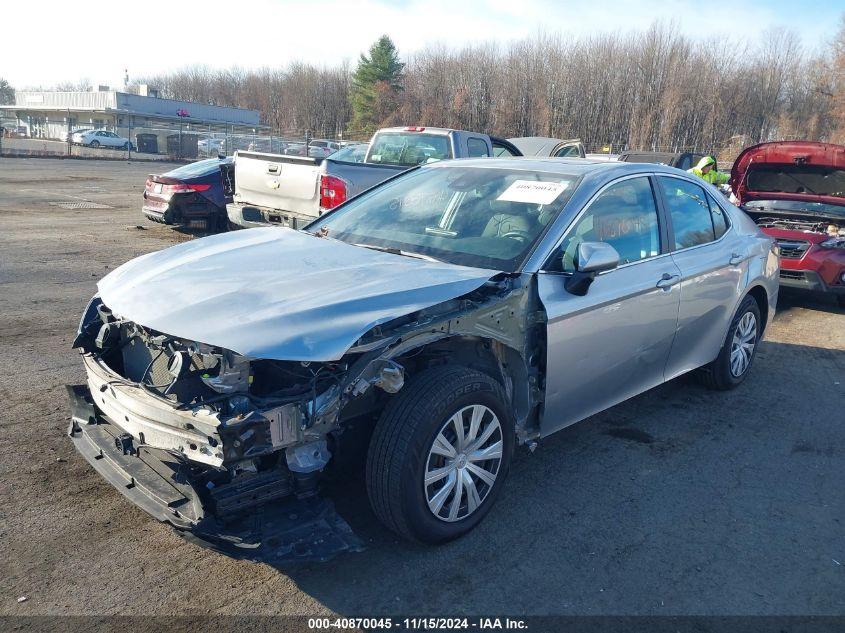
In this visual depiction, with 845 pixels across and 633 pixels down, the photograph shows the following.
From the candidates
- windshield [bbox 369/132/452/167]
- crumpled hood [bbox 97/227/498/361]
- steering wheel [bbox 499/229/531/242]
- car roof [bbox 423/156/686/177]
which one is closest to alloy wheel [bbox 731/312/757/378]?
car roof [bbox 423/156/686/177]

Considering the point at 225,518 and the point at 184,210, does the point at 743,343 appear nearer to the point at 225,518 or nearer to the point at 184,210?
the point at 225,518

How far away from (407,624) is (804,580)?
6.22 ft

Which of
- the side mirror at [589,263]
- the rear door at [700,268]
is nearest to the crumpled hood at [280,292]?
the side mirror at [589,263]

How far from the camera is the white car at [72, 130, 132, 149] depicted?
46.3 meters

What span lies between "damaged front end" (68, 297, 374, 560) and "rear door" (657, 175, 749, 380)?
275cm

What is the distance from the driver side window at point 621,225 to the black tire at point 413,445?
985 mm

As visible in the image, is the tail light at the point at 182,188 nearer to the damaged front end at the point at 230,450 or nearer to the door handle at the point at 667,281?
the damaged front end at the point at 230,450

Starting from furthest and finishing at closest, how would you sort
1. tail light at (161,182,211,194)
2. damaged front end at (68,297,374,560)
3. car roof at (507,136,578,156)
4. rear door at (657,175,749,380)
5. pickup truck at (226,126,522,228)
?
car roof at (507,136,578,156) → tail light at (161,182,211,194) → pickup truck at (226,126,522,228) → rear door at (657,175,749,380) → damaged front end at (68,297,374,560)

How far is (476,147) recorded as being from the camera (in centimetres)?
1036

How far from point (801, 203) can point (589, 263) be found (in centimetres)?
687

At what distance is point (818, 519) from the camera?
12.1ft

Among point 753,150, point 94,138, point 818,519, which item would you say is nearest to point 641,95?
point 94,138

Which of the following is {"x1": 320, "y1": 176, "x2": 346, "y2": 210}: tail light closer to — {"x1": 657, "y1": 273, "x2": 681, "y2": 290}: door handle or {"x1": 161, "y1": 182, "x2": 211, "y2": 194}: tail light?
{"x1": 161, "y1": 182, "x2": 211, "y2": 194}: tail light

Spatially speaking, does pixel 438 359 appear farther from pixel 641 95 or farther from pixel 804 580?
pixel 641 95
